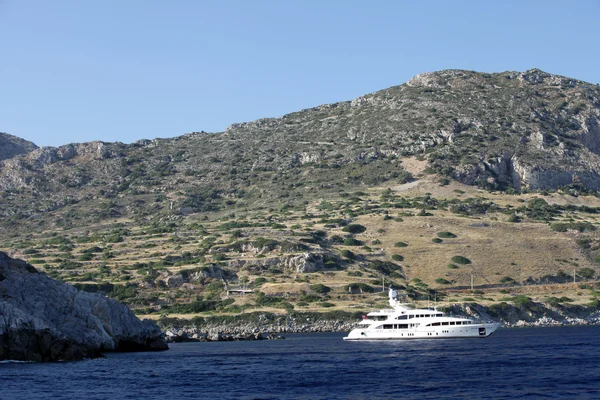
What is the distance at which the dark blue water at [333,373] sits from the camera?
45.7 metres

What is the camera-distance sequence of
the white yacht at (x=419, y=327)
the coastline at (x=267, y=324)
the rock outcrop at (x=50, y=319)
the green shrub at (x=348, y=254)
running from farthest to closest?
the green shrub at (x=348, y=254) < the coastline at (x=267, y=324) < the white yacht at (x=419, y=327) < the rock outcrop at (x=50, y=319)

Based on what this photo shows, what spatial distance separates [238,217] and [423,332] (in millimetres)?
91472

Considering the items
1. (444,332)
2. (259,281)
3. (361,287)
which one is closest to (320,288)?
(361,287)

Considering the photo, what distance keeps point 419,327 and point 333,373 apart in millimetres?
33416

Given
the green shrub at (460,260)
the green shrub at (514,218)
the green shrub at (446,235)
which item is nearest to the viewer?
the green shrub at (460,260)

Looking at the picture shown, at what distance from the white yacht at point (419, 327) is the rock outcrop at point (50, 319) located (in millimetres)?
28106

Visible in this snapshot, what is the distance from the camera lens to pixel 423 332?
86.4 meters

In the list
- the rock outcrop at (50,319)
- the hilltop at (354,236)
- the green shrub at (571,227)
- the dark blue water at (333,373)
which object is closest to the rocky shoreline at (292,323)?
the hilltop at (354,236)

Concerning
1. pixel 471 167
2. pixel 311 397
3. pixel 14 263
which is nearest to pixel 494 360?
pixel 311 397

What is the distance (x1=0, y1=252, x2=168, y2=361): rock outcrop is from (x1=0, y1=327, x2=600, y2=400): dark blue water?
188cm

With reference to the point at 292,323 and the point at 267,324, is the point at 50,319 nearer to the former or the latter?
the point at 267,324

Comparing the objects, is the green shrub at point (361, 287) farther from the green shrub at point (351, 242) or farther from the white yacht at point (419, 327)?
the white yacht at point (419, 327)

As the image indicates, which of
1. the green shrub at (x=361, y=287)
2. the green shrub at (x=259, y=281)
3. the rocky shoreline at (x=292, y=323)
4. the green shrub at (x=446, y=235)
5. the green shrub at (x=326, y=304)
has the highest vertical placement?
the green shrub at (x=446, y=235)

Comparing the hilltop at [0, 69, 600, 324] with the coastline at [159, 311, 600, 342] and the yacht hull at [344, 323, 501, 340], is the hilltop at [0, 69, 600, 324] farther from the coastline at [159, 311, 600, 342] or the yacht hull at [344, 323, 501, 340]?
the yacht hull at [344, 323, 501, 340]
